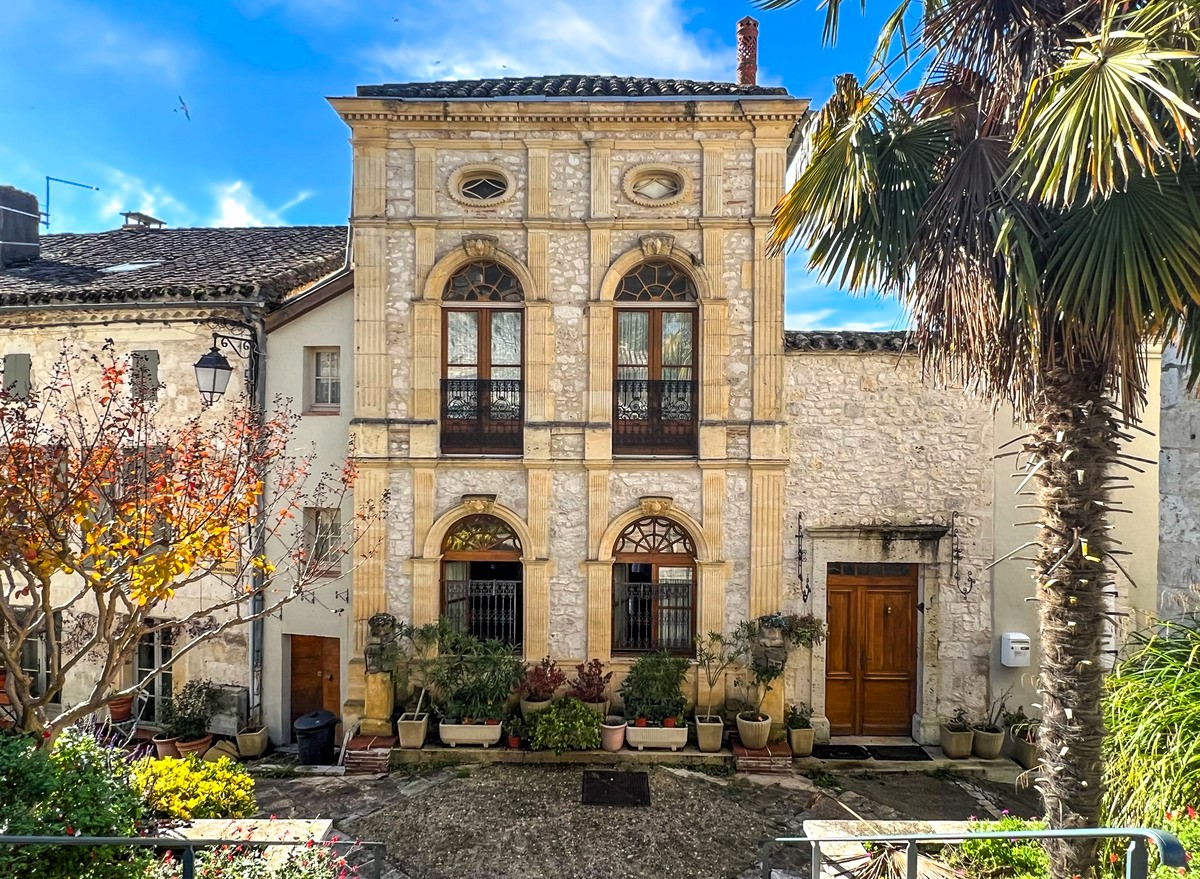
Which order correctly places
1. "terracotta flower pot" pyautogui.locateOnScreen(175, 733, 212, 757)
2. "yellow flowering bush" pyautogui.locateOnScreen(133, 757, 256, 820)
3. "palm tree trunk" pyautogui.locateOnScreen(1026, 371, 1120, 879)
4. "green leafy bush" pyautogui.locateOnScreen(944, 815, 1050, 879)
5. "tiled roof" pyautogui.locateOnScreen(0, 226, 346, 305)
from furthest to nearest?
1. "tiled roof" pyautogui.locateOnScreen(0, 226, 346, 305)
2. "terracotta flower pot" pyautogui.locateOnScreen(175, 733, 212, 757)
3. "yellow flowering bush" pyautogui.locateOnScreen(133, 757, 256, 820)
4. "green leafy bush" pyautogui.locateOnScreen(944, 815, 1050, 879)
5. "palm tree trunk" pyautogui.locateOnScreen(1026, 371, 1120, 879)

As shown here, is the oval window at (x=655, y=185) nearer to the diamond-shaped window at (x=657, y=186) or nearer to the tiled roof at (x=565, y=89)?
the diamond-shaped window at (x=657, y=186)

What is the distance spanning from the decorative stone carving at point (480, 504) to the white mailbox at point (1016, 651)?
7.77 meters

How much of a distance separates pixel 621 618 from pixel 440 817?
3.52m

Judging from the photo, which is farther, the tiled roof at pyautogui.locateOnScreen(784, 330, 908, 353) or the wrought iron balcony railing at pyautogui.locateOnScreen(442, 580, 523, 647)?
the wrought iron balcony railing at pyautogui.locateOnScreen(442, 580, 523, 647)

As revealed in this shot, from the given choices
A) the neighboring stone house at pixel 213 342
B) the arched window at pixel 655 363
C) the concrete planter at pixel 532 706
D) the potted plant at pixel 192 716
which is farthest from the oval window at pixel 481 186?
the potted plant at pixel 192 716

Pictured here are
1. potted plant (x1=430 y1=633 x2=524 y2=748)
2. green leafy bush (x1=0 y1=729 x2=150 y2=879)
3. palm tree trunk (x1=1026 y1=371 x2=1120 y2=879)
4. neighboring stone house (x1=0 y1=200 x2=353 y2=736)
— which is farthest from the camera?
neighboring stone house (x1=0 y1=200 x2=353 y2=736)

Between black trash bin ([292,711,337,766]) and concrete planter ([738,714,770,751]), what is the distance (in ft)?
19.4

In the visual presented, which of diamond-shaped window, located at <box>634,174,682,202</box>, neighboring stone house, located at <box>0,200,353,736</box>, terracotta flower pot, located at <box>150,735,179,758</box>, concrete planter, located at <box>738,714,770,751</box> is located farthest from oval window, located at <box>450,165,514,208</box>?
terracotta flower pot, located at <box>150,735,179,758</box>

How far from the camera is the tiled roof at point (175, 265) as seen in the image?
9.88 m

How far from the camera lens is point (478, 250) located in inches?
365

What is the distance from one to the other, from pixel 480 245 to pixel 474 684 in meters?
6.36

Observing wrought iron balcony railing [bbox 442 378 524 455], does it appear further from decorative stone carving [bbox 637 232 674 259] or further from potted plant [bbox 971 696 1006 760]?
potted plant [bbox 971 696 1006 760]

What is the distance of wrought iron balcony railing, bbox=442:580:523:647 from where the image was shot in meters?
9.46

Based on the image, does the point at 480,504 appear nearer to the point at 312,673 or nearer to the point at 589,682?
the point at 589,682
